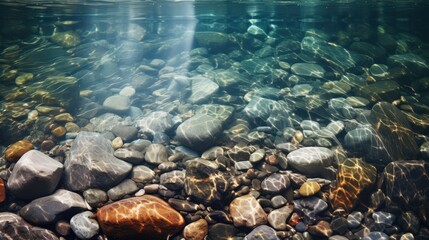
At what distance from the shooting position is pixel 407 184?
17.4ft

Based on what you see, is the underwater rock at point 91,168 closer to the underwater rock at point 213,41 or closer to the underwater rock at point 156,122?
the underwater rock at point 156,122

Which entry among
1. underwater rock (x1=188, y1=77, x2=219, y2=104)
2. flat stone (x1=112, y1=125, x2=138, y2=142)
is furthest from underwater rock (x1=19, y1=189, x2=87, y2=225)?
underwater rock (x1=188, y1=77, x2=219, y2=104)

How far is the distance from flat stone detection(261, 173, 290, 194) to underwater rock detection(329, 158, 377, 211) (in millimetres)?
935

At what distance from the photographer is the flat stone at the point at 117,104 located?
8.21 m

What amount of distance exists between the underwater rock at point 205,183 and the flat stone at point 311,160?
5.57ft

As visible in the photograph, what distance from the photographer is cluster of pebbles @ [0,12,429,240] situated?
4.66m

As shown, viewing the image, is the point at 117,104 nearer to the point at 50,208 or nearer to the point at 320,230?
the point at 50,208

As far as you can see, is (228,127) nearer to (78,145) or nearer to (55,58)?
(78,145)

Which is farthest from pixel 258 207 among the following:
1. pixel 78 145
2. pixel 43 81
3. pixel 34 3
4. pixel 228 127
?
pixel 34 3

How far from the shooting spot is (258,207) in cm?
483

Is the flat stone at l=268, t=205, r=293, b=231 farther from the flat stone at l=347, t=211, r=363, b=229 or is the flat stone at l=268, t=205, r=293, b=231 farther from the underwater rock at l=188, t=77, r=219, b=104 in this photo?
the underwater rock at l=188, t=77, r=219, b=104

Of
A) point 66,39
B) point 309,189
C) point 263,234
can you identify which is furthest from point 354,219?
point 66,39

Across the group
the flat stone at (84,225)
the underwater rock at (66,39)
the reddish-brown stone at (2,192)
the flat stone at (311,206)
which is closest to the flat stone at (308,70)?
the flat stone at (311,206)

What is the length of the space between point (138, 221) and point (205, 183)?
1463 millimetres
